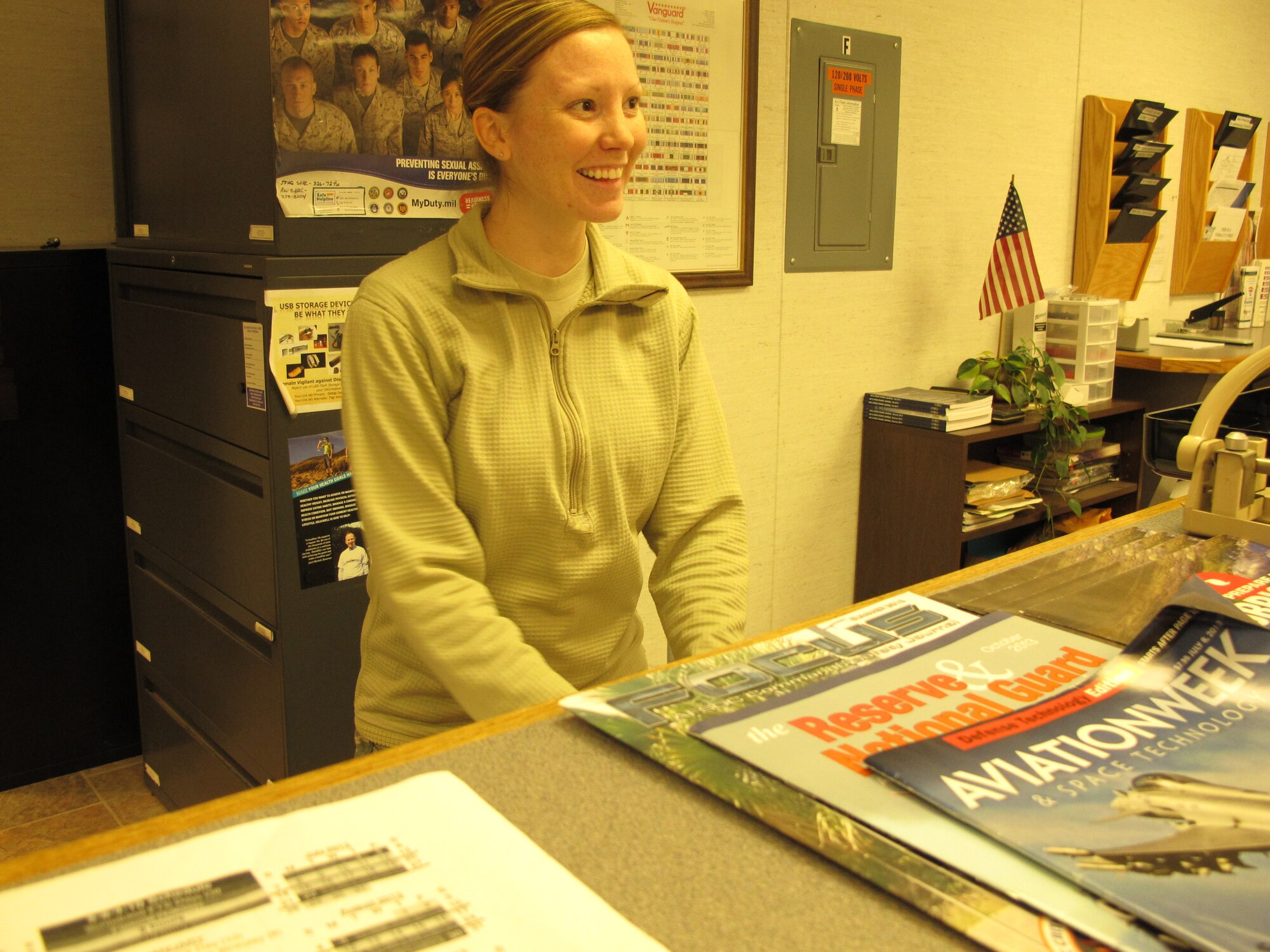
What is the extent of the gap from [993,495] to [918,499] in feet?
0.72

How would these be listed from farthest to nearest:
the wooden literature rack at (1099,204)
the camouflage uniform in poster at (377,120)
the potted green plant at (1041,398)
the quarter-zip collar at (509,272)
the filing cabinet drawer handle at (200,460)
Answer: the wooden literature rack at (1099,204), the potted green plant at (1041,398), the filing cabinet drawer handle at (200,460), the camouflage uniform in poster at (377,120), the quarter-zip collar at (509,272)

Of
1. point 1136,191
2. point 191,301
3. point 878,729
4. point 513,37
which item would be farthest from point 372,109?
point 1136,191

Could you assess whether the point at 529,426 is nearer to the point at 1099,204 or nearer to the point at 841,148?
the point at 841,148

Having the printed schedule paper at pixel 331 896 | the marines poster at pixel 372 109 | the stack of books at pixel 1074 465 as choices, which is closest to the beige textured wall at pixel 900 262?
the stack of books at pixel 1074 465

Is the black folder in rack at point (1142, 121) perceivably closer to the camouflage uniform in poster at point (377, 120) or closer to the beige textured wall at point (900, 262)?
the beige textured wall at point (900, 262)

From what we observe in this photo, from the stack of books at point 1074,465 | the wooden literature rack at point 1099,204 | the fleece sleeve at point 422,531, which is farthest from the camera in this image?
the wooden literature rack at point 1099,204

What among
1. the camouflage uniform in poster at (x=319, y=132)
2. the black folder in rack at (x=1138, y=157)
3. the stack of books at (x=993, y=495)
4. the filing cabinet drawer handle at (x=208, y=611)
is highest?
the black folder in rack at (x=1138, y=157)

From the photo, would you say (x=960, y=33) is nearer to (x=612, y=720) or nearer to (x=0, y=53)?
(x=0, y=53)

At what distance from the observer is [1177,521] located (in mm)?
1508

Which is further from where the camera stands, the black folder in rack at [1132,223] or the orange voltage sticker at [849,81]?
the black folder in rack at [1132,223]

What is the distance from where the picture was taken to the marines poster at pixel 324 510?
1889mm

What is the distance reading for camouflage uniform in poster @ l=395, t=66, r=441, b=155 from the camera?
1.91 metres

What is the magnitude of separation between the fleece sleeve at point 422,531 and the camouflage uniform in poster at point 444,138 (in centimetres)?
80

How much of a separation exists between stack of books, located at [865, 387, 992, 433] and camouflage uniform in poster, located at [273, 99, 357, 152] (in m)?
1.92
